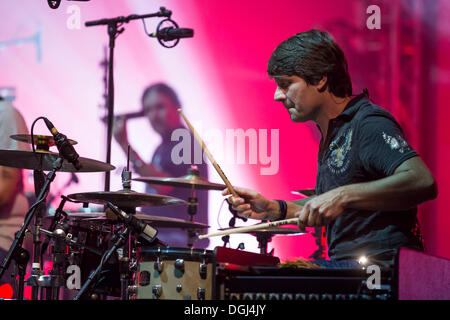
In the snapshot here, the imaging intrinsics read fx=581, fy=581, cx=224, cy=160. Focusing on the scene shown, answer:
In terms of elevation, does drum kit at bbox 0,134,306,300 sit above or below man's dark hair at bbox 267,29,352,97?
below

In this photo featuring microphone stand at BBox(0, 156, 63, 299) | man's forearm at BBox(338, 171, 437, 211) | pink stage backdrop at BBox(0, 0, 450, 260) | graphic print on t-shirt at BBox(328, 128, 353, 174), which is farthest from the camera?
pink stage backdrop at BBox(0, 0, 450, 260)

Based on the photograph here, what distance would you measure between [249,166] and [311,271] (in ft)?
9.66

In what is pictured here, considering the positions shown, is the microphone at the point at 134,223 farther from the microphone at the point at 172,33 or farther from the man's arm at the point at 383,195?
the microphone at the point at 172,33

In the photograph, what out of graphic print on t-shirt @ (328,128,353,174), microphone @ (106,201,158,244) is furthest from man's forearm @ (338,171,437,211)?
microphone @ (106,201,158,244)

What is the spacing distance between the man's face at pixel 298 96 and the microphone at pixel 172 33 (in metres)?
2.29

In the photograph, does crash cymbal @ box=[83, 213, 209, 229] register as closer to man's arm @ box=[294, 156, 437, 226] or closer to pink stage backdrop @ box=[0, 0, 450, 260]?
pink stage backdrop @ box=[0, 0, 450, 260]

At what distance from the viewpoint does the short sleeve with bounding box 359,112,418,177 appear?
5.38 feet

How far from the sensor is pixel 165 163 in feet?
14.9

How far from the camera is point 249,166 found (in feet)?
14.3

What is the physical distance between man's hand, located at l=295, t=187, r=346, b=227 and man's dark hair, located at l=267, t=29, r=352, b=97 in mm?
555

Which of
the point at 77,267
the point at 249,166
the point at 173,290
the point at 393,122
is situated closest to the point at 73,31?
the point at 249,166

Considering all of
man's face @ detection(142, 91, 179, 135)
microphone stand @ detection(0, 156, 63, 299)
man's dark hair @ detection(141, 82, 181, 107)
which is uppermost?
man's dark hair @ detection(141, 82, 181, 107)
